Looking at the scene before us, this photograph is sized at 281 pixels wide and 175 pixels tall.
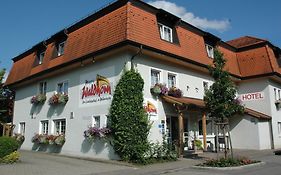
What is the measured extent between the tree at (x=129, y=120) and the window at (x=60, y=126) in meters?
5.88

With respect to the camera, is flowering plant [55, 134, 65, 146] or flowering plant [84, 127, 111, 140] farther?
flowering plant [55, 134, 65, 146]

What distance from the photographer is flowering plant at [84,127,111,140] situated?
16359 mm

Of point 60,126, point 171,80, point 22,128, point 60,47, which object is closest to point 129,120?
point 171,80

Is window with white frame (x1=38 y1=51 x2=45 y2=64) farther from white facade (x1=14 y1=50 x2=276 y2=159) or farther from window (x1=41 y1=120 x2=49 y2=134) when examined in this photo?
window (x1=41 y1=120 x2=49 y2=134)

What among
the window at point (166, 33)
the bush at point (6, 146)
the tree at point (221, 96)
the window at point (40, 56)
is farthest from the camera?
the window at point (40, 56)

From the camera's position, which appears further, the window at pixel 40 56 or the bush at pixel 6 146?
the window at pixel 40 56

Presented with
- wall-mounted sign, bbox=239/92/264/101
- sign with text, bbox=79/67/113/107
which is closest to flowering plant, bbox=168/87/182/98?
sign with text, bbox=79/67/113/107

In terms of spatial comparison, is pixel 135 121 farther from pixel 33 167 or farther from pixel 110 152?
pixel 33 167

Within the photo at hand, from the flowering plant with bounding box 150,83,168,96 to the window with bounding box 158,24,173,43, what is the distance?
3.10m

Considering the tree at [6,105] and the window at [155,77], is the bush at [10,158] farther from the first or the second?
the tree at [6,105]

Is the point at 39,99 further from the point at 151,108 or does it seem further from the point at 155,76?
the point at 151,108

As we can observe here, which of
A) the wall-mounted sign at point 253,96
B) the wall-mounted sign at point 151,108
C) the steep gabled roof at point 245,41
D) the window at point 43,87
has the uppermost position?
the steep gabled roof at point 245,41

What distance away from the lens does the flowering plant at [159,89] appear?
16938 mm

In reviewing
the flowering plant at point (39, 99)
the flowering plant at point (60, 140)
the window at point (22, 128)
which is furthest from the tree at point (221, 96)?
the window at point (22, 128)
